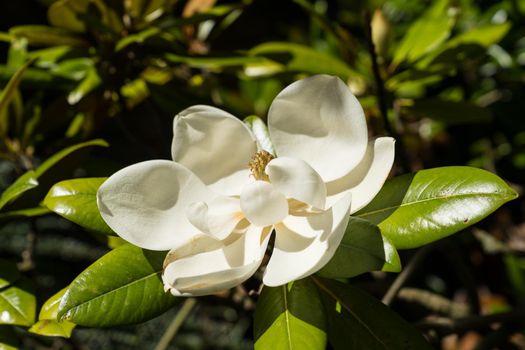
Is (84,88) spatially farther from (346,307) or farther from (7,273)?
(346,307)

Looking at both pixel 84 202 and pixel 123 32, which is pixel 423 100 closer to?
pixel 123 32

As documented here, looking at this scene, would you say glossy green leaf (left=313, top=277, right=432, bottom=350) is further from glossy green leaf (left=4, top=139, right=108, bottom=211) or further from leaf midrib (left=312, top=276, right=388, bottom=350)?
glossy green leaf (left=4, top=139, right=108, bottom=211)

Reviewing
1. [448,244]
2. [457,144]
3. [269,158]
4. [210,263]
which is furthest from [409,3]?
[210,263]

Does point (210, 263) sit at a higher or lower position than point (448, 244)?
higher

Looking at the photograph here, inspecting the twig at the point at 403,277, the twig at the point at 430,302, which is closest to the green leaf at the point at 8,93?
the twig at the point at 403,277

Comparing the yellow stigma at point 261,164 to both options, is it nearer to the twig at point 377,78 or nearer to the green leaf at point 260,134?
the green leaf at point 260,134

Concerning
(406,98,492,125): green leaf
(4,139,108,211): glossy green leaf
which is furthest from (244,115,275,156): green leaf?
(406,98,492,125): green leaf
